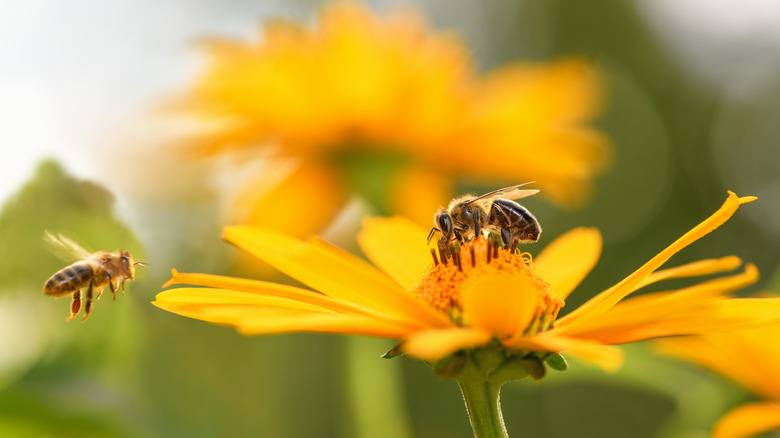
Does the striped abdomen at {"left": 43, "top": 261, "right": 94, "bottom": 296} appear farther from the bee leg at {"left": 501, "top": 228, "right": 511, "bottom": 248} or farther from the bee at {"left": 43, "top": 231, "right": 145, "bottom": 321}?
the bee leg at {"left": 501, "top": 228, "right": 511, "bottom": 248}

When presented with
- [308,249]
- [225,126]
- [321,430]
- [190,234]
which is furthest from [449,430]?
[308,249]

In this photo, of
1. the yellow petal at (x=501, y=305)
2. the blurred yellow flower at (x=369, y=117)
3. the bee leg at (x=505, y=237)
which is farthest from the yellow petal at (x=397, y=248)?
the blurred yellow flower at (x=369, y=117)

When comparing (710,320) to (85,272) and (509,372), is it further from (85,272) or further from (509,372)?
(85,272)

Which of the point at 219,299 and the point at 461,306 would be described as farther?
the point at 461,306

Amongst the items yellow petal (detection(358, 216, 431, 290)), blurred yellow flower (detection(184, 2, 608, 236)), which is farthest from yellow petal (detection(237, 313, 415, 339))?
blurred yellow flower (detection(184, 2, 608, 236))

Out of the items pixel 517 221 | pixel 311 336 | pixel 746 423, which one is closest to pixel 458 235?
pixel 517 221

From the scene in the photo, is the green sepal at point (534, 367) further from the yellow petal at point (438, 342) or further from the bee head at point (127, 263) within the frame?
the bee head at point (127, 263)
